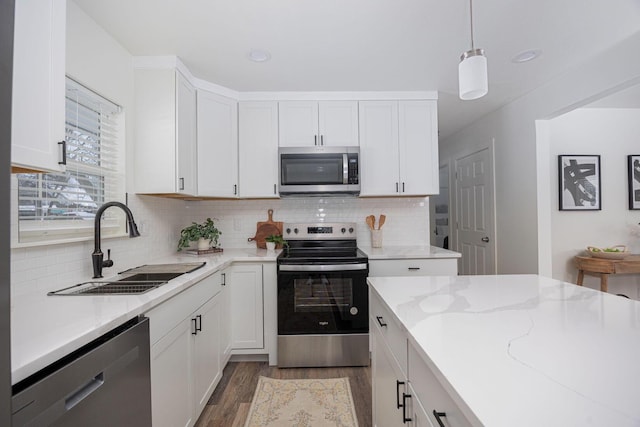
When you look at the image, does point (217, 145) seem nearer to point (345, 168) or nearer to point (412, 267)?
point (345, 168)

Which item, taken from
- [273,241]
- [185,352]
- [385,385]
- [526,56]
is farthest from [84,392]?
[526,56]

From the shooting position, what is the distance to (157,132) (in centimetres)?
223

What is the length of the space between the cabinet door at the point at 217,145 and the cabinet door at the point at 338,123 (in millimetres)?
816

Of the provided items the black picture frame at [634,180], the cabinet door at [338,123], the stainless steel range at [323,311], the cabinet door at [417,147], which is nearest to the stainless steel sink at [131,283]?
the stainless steel range at [323,311]

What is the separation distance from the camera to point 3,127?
0.60 meters

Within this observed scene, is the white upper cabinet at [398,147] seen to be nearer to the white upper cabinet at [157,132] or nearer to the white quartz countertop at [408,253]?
the white quartz countertop at [408,253]

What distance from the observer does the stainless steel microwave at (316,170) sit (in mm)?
2766

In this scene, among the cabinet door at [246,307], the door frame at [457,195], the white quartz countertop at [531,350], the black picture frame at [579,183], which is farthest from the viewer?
the door frame at [457,195]

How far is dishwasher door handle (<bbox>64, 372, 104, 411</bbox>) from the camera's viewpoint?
0.82 m

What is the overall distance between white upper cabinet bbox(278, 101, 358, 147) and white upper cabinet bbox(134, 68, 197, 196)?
0.96 meters

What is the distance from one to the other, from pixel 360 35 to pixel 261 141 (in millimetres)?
1311

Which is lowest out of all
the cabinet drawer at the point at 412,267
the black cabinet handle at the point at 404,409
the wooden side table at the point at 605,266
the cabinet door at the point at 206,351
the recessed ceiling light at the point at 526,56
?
the cabinet door at the point at 206,351

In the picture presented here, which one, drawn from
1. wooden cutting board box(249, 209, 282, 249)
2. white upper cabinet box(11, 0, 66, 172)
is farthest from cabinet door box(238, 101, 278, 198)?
white upper cabinet box(11, 0, 66, 172)

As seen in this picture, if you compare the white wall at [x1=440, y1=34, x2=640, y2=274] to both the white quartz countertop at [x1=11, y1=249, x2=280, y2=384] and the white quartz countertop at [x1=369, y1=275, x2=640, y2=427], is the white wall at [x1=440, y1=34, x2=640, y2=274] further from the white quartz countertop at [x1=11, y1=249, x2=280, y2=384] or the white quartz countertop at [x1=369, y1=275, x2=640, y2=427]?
the white quartz countertop at [x1=11, y1=249, x2=280, y2=384]
